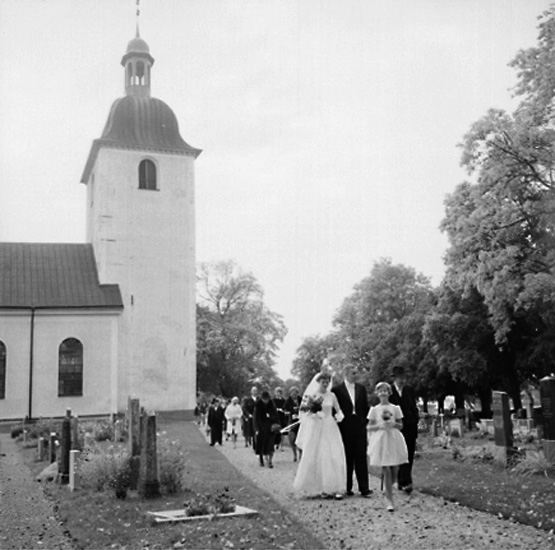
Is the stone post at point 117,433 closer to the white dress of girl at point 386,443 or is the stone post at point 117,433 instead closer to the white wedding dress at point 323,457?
the white wedding dress at point 323,457

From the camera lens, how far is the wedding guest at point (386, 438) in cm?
1088

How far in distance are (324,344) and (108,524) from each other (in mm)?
63189

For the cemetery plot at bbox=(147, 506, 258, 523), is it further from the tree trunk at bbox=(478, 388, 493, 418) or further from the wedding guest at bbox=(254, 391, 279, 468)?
the tree trunk at bbox=(478, 388, 493, 418)

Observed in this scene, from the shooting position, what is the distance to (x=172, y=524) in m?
9.53

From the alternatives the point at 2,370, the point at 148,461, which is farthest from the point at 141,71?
the point at 148,461

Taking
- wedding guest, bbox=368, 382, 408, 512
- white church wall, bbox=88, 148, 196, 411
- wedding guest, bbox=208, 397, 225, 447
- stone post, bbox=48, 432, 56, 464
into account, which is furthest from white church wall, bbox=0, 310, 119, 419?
wedding guest, bbox=368, 382, 408, 512

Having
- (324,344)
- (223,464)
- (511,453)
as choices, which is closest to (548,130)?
(511,453)

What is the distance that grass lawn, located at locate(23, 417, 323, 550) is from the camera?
8531 mm

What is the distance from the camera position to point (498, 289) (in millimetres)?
25469

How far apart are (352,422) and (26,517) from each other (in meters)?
5.18

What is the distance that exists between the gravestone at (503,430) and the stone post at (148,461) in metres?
7.33

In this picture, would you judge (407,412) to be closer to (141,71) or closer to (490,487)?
(490,487)

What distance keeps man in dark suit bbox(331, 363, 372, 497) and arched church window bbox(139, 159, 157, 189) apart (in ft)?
94.7

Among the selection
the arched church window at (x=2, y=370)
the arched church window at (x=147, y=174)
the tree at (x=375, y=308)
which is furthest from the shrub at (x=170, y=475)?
the tree at (x=375, y=308)
